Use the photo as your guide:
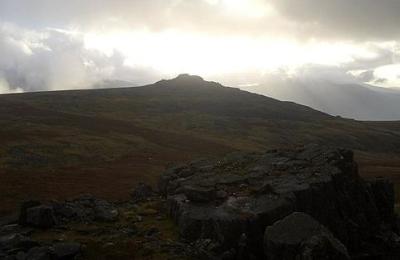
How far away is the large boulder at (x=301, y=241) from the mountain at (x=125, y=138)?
34392 mm

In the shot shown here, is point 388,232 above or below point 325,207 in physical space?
below

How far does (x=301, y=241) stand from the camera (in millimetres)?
27438

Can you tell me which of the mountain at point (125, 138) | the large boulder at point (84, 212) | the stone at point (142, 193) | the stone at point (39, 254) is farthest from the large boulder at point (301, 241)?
the mountain at point (125, 138)

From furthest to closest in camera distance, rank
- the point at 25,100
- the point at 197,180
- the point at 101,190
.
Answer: the point at 25,100 < the point at 101,190 < the point at 197,180

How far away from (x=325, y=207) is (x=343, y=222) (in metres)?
2.12

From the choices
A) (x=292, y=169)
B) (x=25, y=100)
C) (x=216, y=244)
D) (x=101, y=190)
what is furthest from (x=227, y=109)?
(x=216, y=244)

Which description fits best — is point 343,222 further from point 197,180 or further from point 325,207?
point 197,180

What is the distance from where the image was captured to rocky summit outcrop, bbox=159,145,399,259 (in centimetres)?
3122

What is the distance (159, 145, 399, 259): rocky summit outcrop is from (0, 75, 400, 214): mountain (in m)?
22.0

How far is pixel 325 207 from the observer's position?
3741cm

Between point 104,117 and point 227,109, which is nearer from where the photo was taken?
point 104,117

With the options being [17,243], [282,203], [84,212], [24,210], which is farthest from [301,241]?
[24,210]

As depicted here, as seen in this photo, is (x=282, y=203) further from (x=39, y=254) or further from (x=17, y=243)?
(x=17, y=243)

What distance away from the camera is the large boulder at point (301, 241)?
2642 cm
